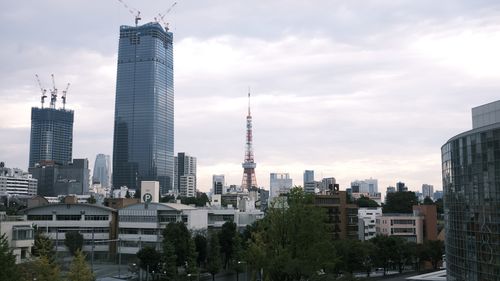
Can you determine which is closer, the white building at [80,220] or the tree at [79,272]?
the tree at [79,272]

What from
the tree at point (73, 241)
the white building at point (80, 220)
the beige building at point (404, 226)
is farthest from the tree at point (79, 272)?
the beige building at point (404, 226)

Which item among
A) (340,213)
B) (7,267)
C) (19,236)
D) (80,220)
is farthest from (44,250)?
(340,213)

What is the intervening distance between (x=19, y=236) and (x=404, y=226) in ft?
220

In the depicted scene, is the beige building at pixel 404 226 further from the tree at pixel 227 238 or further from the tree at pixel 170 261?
the tree at pixel 170 261

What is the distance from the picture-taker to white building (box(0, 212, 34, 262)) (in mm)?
44938

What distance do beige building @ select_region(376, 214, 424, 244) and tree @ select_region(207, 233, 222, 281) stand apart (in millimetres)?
39846

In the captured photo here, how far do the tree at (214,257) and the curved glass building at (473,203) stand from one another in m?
27.3

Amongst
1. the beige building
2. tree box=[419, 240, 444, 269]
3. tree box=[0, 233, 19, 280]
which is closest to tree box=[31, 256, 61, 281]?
tree box=[0, 233, 19, 280]

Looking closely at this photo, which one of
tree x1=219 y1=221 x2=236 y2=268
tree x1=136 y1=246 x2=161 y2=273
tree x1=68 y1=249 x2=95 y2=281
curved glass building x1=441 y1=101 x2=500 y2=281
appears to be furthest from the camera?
tree x1=219 y1=221 x2=236 y2=268

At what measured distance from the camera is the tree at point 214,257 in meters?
58.4

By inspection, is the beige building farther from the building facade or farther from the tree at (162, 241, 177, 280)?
the tree at (162, 241, 177, 280)

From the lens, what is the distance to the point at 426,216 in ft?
299

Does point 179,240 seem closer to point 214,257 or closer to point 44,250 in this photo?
point 214,257

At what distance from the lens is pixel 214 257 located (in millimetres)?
60969
